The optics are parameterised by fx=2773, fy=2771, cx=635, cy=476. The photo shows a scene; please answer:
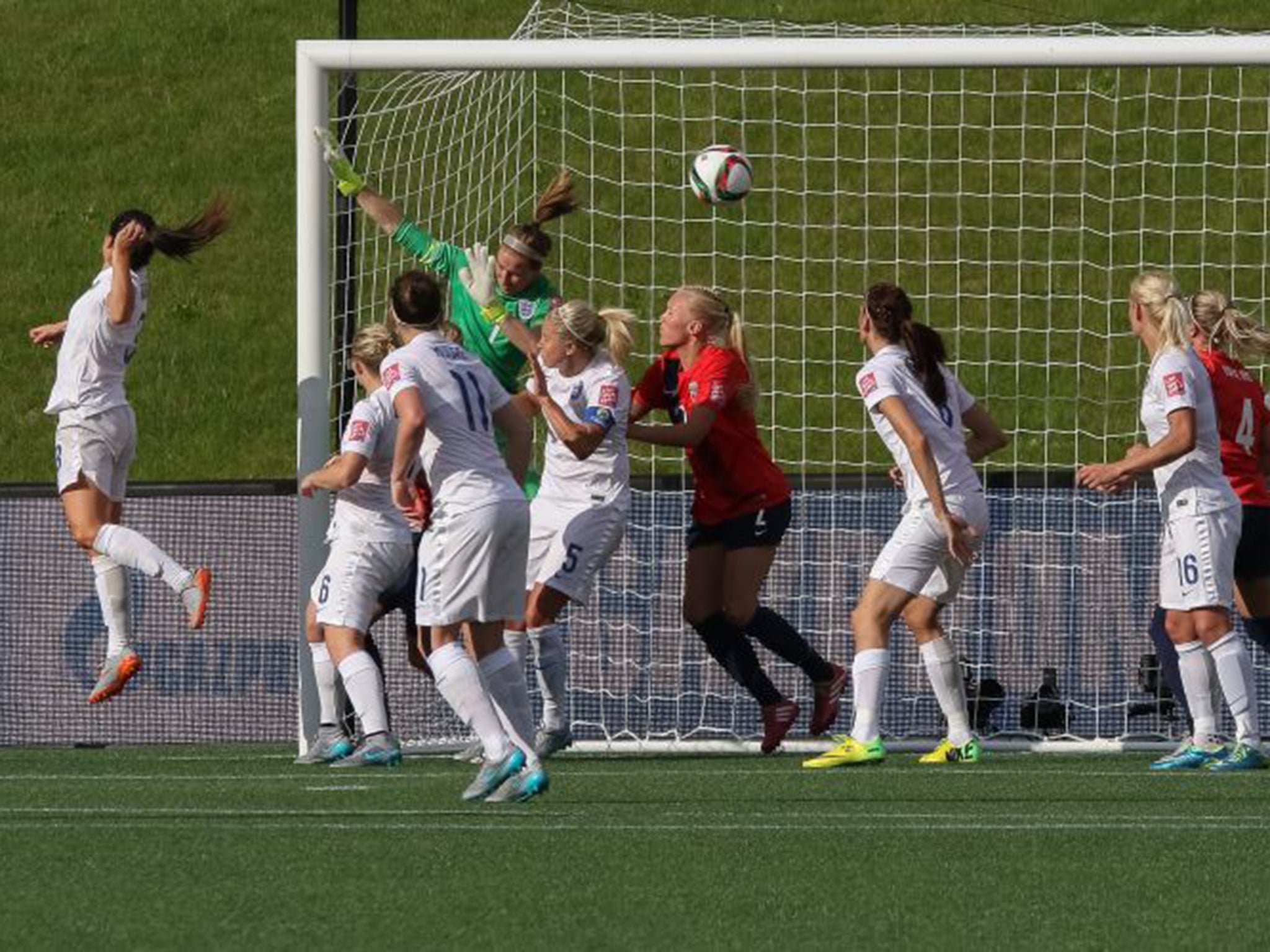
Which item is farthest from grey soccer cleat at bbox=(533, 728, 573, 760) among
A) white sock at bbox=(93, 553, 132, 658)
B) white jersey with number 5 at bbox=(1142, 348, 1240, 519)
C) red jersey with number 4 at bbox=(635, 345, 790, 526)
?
white jersey with number 5 at bbox=(1142, 348, 1240, 519)

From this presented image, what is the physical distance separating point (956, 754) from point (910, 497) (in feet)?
3.97

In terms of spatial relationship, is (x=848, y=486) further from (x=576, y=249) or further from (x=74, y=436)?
(x=576, y=249)

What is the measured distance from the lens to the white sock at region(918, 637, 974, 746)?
38.7 ft

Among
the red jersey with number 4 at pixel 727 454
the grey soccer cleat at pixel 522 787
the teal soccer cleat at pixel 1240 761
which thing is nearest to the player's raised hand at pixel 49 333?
the red jersey with number 4 at pixel 727 454

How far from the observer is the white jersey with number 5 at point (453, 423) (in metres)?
9.33

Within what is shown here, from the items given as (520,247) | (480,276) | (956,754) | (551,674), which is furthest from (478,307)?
(956,754)

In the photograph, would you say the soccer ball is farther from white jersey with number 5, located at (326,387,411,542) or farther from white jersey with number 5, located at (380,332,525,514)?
white jersey with number 5, located at (380,332,525,514)

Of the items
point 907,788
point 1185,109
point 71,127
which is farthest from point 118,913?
point 71,127

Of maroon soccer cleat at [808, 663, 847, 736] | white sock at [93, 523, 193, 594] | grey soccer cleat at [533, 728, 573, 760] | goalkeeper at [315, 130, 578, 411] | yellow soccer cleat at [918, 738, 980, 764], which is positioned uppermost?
goalkeeper at [315, 130, 578, 411]

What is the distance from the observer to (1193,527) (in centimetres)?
1121

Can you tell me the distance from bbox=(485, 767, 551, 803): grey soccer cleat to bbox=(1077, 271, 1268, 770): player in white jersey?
9.52ft

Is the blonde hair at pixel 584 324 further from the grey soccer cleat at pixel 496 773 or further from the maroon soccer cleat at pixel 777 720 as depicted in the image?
the grey soccer cleat at pixel 496 773

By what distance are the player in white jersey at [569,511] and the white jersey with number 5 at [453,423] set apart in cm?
219

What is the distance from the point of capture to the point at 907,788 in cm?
1025
